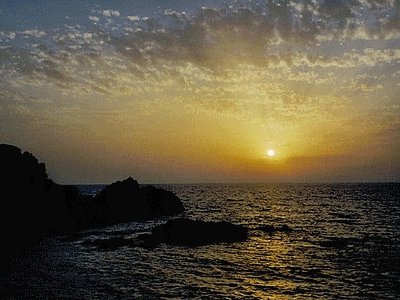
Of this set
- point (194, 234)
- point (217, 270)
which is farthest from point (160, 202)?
point (217, 270)

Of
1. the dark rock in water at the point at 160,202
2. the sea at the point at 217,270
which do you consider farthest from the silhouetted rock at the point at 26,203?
the dark rock in water at the point at 160,202

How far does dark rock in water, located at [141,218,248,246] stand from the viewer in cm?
4287

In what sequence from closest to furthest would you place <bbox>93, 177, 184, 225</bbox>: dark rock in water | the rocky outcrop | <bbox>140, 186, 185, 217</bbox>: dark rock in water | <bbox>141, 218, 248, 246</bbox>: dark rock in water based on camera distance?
1. <bbox>141, 218, 248, 246</bbox>: dark rock in water
2. the rocky outcrop
3. <bbox>93, 177, 184, 225</bbox>: dark rock in water
4. <bbox>140, 186, 185, 217</bbox>: dark rock in water

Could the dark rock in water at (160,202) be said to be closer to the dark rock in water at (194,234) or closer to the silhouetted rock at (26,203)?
the silhouetted rock at (26,203)

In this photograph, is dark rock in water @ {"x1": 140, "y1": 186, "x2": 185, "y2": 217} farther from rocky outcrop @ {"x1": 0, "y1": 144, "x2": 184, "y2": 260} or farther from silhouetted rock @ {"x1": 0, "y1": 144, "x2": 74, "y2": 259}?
silhouetted rock @ {"x1": 0, "y1": 144, "x2": 74, "y2": 259}

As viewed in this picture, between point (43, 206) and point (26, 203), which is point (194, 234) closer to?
point (26, 203)

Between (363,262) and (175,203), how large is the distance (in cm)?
5812

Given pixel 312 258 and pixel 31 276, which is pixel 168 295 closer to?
pixel 31 276

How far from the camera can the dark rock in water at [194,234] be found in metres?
42.9

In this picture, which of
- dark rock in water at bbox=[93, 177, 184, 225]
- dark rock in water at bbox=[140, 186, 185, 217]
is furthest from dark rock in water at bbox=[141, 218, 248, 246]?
dark rock in water at bbox=[140, 186, 185, 217]

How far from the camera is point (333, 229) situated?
54.8 meters

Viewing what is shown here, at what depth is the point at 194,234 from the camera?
44.3 m

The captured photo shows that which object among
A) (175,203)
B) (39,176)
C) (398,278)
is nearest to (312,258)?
(398,278)

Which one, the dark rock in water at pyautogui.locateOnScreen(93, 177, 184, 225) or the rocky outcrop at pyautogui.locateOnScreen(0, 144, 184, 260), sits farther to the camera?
the dark rock in water at pyautogui.locateOnScreen(93, 177, 184, 225)
